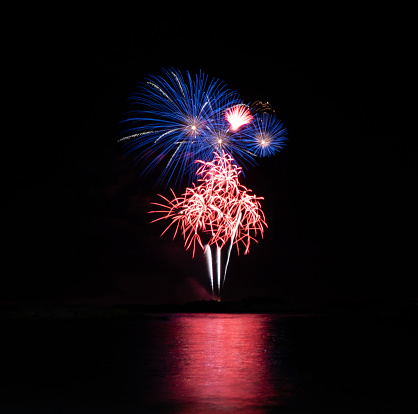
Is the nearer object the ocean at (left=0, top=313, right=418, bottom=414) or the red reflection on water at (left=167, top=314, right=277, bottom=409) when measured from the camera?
the ocean at (left=0, top=313, right=418, bottom=414)

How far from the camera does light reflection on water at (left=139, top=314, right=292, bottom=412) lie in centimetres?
966

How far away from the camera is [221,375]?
12.6 metres

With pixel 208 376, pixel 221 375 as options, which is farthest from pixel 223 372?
pixel 208 376

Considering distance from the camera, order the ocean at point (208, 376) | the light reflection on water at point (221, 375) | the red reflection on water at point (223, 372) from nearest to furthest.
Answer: the ocean at point (208, 376) < the light reflection on water at point (221, 375) < the red reflection on water at point (223, 372)

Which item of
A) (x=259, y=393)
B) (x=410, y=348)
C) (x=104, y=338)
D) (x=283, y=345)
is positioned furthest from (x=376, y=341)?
(x=259, y=393)

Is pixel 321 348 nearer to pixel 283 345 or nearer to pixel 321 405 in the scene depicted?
pixel 283 345

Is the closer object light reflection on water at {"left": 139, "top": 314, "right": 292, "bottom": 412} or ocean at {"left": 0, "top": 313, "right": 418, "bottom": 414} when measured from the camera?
ocean at {"left": 0, "top": 313, "right": 418, "bottom": 414}

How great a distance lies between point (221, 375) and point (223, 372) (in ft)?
1.65

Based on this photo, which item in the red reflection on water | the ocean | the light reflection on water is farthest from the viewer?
the red reflection on water

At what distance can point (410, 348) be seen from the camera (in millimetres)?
19250

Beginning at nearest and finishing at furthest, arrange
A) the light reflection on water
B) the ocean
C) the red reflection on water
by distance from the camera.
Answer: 1. the ocean
2. the light reflection on water
3. the red reflection on water

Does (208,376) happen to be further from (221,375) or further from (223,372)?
(223,372)

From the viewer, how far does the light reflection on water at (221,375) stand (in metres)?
9.66

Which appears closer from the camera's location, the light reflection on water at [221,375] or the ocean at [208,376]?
the ocean at [208,376]
